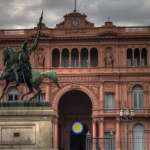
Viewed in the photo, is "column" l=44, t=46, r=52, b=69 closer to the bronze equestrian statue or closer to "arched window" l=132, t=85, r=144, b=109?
"arched window" l=132, t=85, r=144, b=109

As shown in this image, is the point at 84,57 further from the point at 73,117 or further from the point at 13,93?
the point at 13,93

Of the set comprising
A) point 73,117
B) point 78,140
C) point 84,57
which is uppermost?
point 84,57

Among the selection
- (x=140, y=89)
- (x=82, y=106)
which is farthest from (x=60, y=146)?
(x=140, y=89)

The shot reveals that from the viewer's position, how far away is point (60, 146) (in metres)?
58.7

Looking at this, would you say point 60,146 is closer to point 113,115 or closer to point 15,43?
point 113,115

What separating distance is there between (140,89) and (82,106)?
11795 mm

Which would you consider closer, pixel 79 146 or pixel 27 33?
pixel 27 33

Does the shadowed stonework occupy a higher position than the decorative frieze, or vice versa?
the decorative frieze

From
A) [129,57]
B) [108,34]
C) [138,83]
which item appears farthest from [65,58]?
[138,83]

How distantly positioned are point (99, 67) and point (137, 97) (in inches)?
264

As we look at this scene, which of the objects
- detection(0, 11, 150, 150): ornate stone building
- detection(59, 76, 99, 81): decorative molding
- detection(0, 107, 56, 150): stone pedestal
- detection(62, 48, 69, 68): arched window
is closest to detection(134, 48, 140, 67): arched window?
detection(0, 11, 150, 150): ornate stone building

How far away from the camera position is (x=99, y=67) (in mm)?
53781

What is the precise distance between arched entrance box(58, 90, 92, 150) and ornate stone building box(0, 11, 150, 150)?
189 inches

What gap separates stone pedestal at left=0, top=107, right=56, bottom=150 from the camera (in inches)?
720
